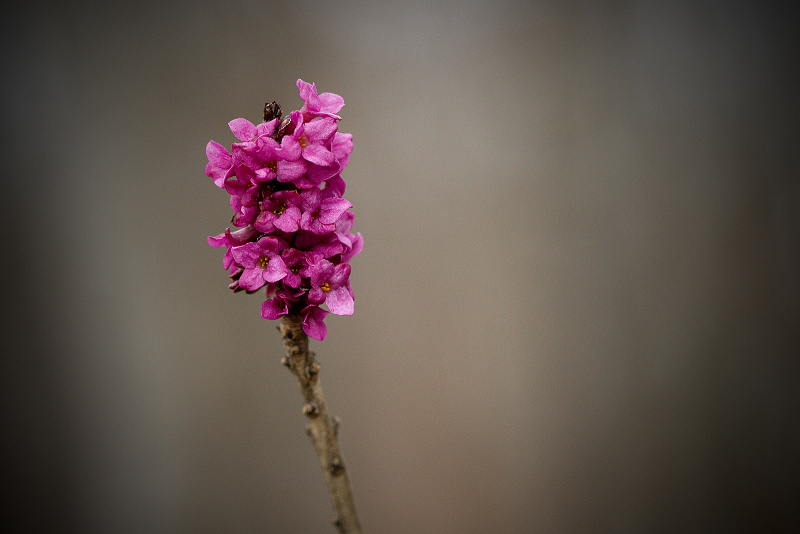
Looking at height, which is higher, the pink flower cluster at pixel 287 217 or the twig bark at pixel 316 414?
the pink flower cluster at pixel 287 217

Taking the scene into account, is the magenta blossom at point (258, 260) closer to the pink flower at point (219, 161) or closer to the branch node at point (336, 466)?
the pink flower at point (219, 161)

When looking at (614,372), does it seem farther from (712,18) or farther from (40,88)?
(40,88)

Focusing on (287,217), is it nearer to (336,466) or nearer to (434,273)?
(336,466)

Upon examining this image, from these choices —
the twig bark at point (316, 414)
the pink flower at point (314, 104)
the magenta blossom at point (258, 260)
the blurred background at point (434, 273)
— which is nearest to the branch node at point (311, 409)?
the twig bark at point (316, 414)

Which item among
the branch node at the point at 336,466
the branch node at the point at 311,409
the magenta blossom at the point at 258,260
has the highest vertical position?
the magenta blossom at the point at 258,260

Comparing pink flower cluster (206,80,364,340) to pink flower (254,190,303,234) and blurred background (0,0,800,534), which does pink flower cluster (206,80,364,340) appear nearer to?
pink flower (254,190,303,234)

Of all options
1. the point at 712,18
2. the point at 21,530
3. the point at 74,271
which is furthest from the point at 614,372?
the point at 21,530
